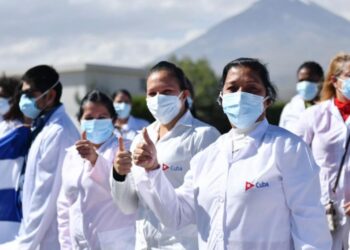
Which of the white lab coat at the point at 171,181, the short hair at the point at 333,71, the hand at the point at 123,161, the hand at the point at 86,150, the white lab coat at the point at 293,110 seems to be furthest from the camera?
the white lab coat at the point at 293,110

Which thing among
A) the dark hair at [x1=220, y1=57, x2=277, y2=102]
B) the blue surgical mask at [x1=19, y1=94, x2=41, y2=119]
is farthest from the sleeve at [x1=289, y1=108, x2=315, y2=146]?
the blue surgical mask at [x1=19, y1=94, x2=41, y2=119]

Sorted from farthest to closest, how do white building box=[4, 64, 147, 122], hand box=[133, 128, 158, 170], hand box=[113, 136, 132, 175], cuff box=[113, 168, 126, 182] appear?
white building box=[4, 64, 147, 122], cuff box=[113, 168, 126, 182], hand box=[113, 136, 132, 175], hand box=[133, 128, 158, 170]

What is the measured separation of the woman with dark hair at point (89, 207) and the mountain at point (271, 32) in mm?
1074

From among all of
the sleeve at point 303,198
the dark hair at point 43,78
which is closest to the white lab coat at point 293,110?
the dark hair at point 43,78

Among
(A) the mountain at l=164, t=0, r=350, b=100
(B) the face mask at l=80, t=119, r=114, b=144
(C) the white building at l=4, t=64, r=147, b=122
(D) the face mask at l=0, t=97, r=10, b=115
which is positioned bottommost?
(C) the white building at l=4, t=64, r=147, b=122

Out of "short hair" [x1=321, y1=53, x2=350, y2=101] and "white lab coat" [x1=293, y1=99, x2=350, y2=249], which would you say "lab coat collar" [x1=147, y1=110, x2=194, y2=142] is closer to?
"white lab coat" [x1=293, y1=99, x2=350, y2=249]

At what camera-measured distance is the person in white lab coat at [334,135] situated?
456 cm

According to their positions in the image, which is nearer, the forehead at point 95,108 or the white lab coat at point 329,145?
the white lab coat at point 329,145

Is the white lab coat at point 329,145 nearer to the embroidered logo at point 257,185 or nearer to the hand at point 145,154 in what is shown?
the hand at point 145,154

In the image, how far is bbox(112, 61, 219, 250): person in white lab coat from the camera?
143 inches

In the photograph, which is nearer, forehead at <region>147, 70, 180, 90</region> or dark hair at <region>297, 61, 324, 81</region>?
forehead at <region>147, 70, 180, 90</region>

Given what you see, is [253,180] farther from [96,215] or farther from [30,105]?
[30,105]

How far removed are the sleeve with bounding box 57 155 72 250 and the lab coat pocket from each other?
1.19 ft

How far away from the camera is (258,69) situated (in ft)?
10.3
